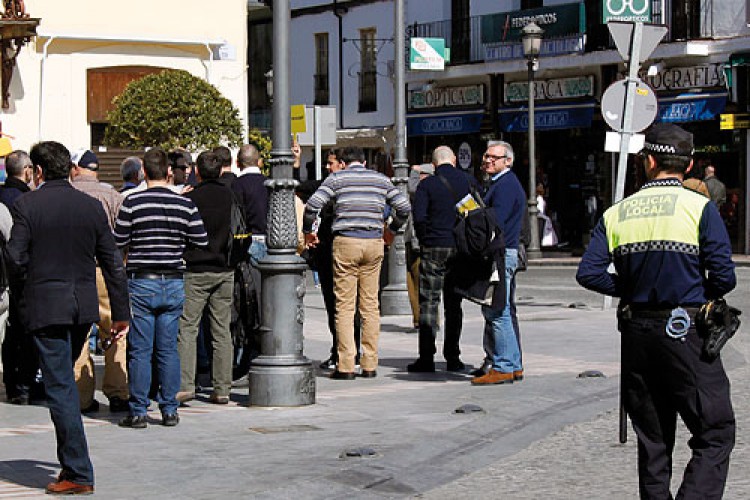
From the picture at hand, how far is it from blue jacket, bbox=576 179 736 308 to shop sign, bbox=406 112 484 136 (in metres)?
34.2

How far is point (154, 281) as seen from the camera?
1021cm

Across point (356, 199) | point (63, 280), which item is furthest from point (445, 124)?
point (63, 280)

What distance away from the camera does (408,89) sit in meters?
43.9

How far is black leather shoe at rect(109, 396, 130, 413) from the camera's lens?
11148 mm

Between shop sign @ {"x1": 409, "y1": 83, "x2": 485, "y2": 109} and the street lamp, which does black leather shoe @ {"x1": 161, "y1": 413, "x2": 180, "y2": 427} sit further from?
shop sign @ {"x1": 409, "y1": 83, "x2": 485, "y2": 109}

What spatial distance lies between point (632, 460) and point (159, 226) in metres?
3.41

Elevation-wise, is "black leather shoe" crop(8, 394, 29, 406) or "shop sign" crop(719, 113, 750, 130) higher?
"shop sign" crop(719, 113, 750, 130)

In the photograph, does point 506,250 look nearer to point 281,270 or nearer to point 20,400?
point 281,270

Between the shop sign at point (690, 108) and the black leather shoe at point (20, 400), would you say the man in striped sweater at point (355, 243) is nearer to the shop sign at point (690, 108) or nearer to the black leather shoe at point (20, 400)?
the black leather shoe at point (20, 400)

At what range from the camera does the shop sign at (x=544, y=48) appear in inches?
1468

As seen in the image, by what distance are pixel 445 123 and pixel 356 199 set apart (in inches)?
1171

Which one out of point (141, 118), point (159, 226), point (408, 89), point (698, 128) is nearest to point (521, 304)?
point (141, 118)

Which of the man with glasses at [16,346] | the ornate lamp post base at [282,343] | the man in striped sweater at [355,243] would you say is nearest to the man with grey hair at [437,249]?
the man in striped sweater at [355,243]

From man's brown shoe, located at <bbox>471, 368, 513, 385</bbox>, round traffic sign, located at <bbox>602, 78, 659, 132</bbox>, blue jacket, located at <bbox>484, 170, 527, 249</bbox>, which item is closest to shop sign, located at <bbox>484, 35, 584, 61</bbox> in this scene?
round traffic sign, located at <bbox>602, 78, 659, 132</bbox>
